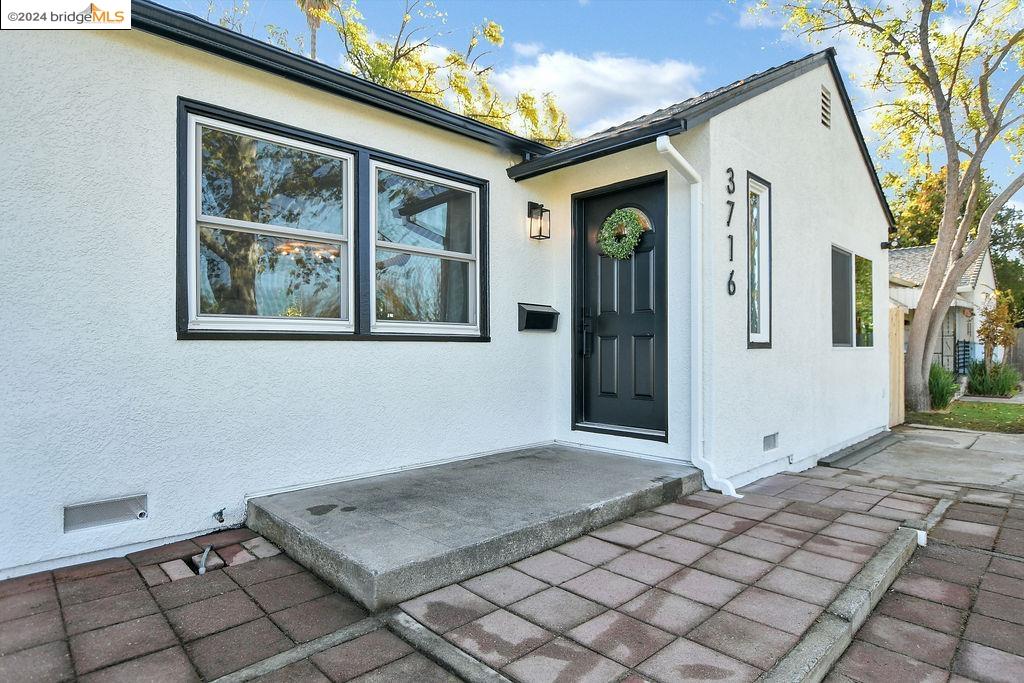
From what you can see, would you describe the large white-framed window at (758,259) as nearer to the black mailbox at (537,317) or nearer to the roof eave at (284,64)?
the black mailbox at (537,317)

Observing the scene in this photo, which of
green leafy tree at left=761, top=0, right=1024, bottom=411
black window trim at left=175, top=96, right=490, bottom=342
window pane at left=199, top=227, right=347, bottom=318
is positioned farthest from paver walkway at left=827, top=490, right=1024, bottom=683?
green leafy tree at left=761, top=0, right=1024, bottom=411

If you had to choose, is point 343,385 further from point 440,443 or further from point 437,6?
point 437,6

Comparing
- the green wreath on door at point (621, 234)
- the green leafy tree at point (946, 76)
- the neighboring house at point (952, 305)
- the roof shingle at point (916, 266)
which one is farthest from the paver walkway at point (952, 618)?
the roof shingle at point (916, 266)

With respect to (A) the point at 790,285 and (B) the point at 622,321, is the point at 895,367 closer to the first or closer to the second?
(A) the point at 790,285

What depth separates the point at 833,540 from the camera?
3057 mm

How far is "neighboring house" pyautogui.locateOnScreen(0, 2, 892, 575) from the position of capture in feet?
8.72

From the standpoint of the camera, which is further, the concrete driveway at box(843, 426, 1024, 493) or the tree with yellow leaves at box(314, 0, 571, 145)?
the tree with yellow leaves at box(314, 0, 571, 145)

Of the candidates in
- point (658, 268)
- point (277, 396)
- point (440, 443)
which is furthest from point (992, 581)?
point (277, 396)

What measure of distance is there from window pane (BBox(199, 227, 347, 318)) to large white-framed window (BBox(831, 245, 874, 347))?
17.3 feet

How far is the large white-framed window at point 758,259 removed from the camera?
Result: 15.0 ft

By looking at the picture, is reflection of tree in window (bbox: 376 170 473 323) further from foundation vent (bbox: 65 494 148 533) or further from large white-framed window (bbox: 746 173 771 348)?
large white-framed window (bbox: 746 173 771 348)

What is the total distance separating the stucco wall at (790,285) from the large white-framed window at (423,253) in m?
1.85

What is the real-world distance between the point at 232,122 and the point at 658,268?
313cm

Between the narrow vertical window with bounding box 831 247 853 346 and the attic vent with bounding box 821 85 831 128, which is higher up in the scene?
the attic vent with bounding box 821 85 831 128
